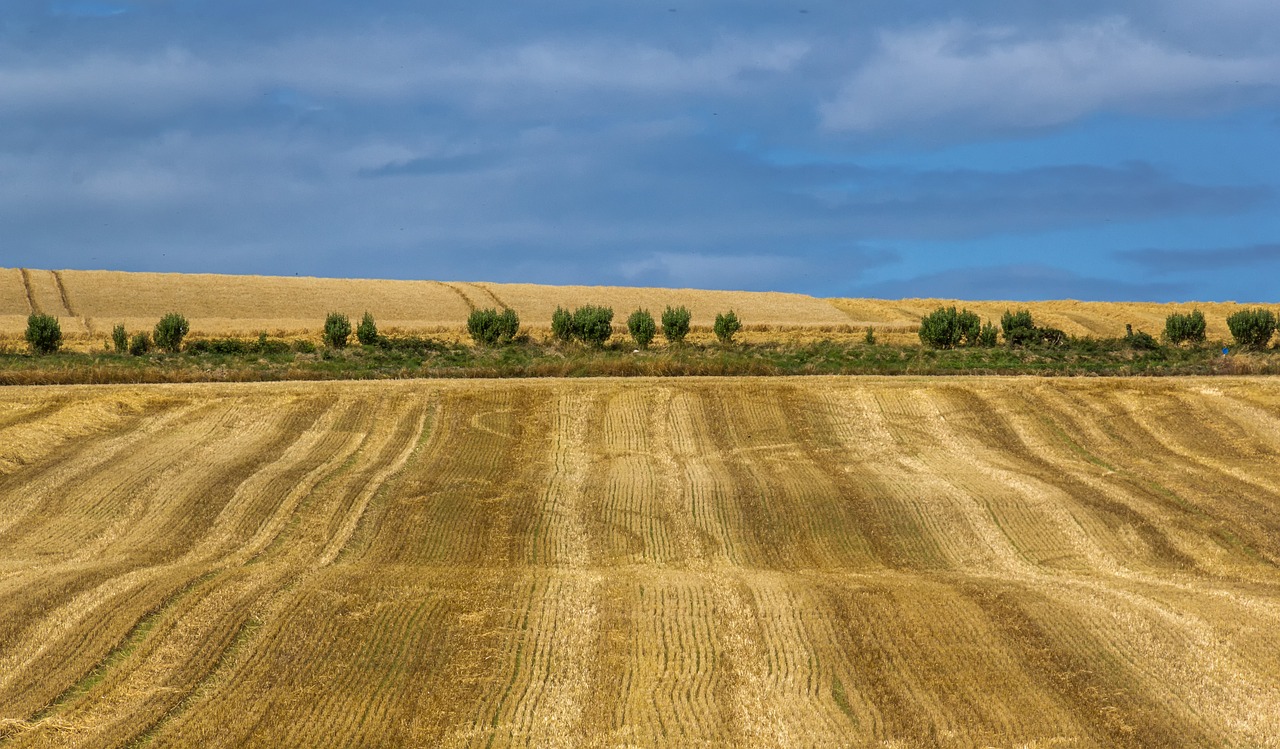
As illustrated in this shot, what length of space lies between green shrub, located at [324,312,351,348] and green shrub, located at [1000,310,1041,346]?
1114 inches

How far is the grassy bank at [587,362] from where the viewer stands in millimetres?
48188

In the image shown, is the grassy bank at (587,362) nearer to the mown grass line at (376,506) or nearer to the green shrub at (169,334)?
the green shrub at (169,334)

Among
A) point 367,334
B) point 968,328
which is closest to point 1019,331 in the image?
point 968,328

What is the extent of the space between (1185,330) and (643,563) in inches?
1798

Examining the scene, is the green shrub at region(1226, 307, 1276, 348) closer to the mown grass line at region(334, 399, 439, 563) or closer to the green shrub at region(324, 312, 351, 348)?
the green shrub at region(324, 312, 351, 348)

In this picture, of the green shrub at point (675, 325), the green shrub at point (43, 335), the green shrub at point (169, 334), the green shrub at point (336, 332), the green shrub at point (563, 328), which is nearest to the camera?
the green shrub at point (43, 335)

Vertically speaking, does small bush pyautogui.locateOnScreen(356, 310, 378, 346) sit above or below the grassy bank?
above

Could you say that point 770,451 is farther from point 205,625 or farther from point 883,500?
point 205,625

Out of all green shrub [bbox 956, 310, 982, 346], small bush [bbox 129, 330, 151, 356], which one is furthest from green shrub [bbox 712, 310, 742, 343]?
small bush [bbox 129, 330, 151, 356]

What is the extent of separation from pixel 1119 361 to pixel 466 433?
2722 cm

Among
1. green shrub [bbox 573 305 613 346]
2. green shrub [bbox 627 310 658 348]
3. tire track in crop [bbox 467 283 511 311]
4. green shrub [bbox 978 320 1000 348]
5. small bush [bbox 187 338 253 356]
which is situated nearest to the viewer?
small bush [bbox 187 338 253 356]

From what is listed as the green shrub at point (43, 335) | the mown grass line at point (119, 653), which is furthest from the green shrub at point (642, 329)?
the mown grass line at point (119, 653)

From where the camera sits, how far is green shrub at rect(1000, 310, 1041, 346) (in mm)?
61688

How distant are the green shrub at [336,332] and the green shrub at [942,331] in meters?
25.0
